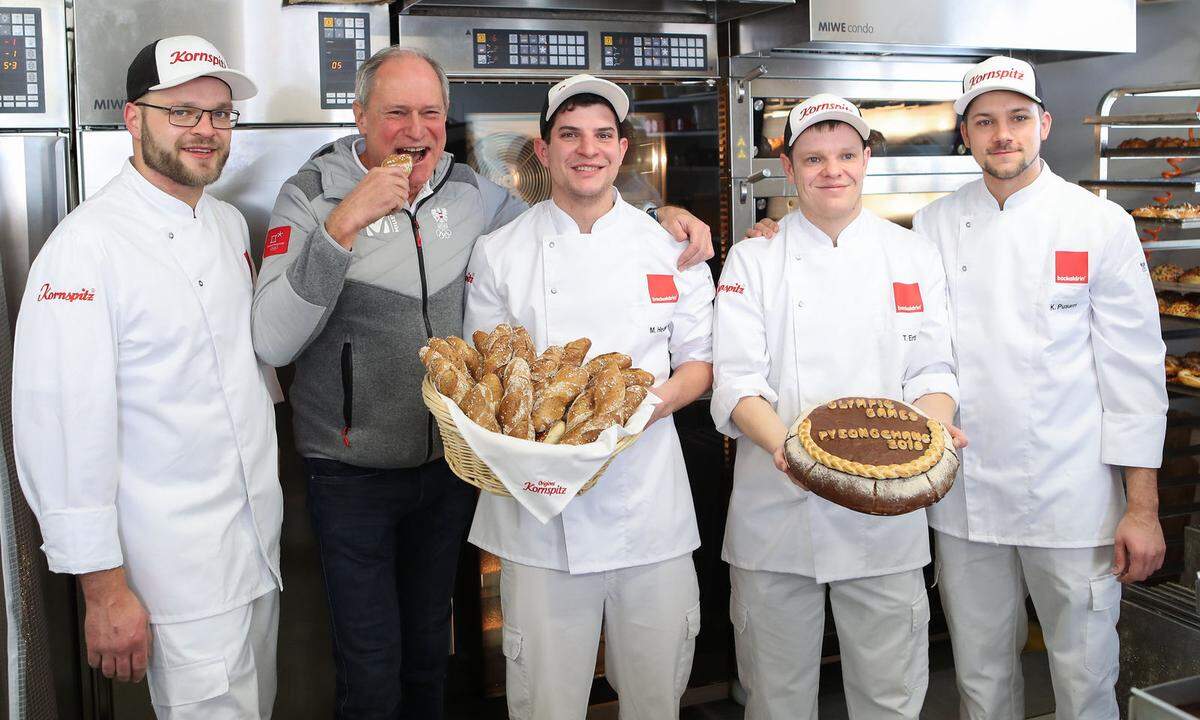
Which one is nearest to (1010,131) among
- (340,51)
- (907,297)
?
(907,297)

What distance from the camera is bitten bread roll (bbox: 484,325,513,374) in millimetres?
2076

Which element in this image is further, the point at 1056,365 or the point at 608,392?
the point at 1056,365

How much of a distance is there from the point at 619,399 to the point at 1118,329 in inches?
49.6

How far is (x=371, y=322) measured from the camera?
7.76 ft

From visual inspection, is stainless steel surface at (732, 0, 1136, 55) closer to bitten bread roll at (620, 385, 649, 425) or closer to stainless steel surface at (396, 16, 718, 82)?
stainless steel surface at (396, 16, 718, 82)

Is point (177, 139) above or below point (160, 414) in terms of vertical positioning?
above

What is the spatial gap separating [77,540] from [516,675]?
98 centimetres

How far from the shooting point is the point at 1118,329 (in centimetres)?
246

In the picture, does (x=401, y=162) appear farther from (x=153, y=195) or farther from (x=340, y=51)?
(x=340, y=51)

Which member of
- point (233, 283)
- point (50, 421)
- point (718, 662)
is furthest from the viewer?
point (718, 662)

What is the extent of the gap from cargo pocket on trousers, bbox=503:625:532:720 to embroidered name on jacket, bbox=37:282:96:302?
1139mm

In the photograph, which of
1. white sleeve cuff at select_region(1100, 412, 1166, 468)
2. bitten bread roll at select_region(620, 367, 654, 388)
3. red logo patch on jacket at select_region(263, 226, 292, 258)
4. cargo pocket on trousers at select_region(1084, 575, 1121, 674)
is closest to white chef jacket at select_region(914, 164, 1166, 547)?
white sleeve cuff at select_region(1100, 412, 1166, 468)

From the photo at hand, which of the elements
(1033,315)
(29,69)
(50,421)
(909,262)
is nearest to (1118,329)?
(1033,315)

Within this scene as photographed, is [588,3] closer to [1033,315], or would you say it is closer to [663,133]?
[663,133]
